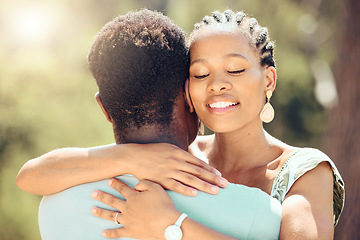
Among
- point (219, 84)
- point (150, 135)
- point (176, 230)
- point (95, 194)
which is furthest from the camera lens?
point (219, 84)

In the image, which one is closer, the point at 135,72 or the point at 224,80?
the point at 135,72

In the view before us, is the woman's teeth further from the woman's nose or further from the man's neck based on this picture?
the man's neck

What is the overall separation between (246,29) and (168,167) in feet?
3.55

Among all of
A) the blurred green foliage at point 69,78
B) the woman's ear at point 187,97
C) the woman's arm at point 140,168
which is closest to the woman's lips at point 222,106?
the woman's ear at point 187,97

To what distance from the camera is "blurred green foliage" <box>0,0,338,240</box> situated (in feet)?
27.2

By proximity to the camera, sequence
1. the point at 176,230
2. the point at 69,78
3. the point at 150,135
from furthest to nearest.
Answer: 1. the point at 69,78
2. the point at 150,135
3. the point at 176,230

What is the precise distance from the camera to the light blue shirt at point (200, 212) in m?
2.05

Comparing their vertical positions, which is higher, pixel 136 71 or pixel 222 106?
pixel 136 71

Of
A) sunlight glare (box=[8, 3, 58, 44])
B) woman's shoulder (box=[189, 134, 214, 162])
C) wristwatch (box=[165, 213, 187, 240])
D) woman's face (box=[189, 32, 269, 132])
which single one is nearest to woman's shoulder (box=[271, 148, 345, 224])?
woman's face (box=[189, 32, 269, 132])

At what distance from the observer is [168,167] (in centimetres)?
218

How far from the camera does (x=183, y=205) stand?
6.92 ft

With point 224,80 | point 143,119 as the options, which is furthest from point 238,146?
point 143,119

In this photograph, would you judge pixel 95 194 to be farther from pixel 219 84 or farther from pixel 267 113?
pixel 267 113

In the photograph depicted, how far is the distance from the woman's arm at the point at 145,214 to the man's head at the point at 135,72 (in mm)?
303
